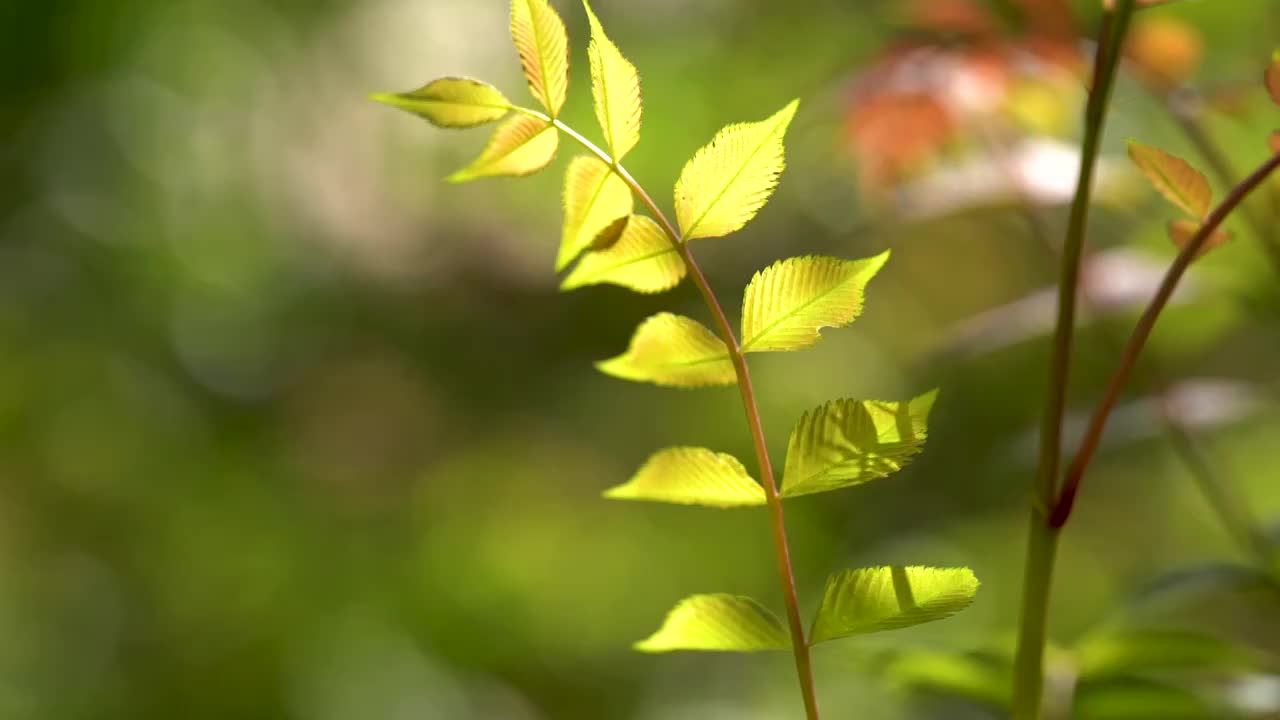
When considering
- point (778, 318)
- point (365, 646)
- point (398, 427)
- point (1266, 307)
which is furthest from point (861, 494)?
point (778, 318)

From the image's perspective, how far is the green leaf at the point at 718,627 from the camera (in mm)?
186

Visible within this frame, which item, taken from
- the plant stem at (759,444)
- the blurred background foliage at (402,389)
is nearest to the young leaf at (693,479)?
the plant stem at (759,444)

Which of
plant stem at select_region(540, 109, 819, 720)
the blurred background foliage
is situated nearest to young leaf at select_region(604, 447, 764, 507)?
plant stem at select_region(540, 109, 819, 720)

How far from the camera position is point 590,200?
0.18m

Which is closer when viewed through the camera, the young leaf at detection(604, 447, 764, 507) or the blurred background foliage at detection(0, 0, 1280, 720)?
the young leaf at detection(604, 447, 764, 507)

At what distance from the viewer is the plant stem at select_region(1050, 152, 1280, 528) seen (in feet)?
0.60

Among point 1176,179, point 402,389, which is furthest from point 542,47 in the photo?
point 402,389

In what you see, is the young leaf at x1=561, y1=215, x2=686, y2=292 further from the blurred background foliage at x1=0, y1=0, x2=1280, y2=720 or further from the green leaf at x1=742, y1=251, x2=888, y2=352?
the blurred background foliage at x1=0, y1=0, x2=1280, y2=720

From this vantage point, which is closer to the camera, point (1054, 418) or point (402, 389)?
point (1054, 418)

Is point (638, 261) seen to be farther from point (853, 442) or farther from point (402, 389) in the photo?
point (402, 389)

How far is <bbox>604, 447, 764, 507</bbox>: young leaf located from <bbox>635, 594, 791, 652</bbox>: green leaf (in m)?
0.02

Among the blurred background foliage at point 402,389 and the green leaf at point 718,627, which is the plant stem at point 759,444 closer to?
the green leaf at point 718,627

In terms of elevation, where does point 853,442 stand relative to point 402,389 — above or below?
below

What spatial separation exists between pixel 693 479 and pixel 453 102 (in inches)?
2.9
